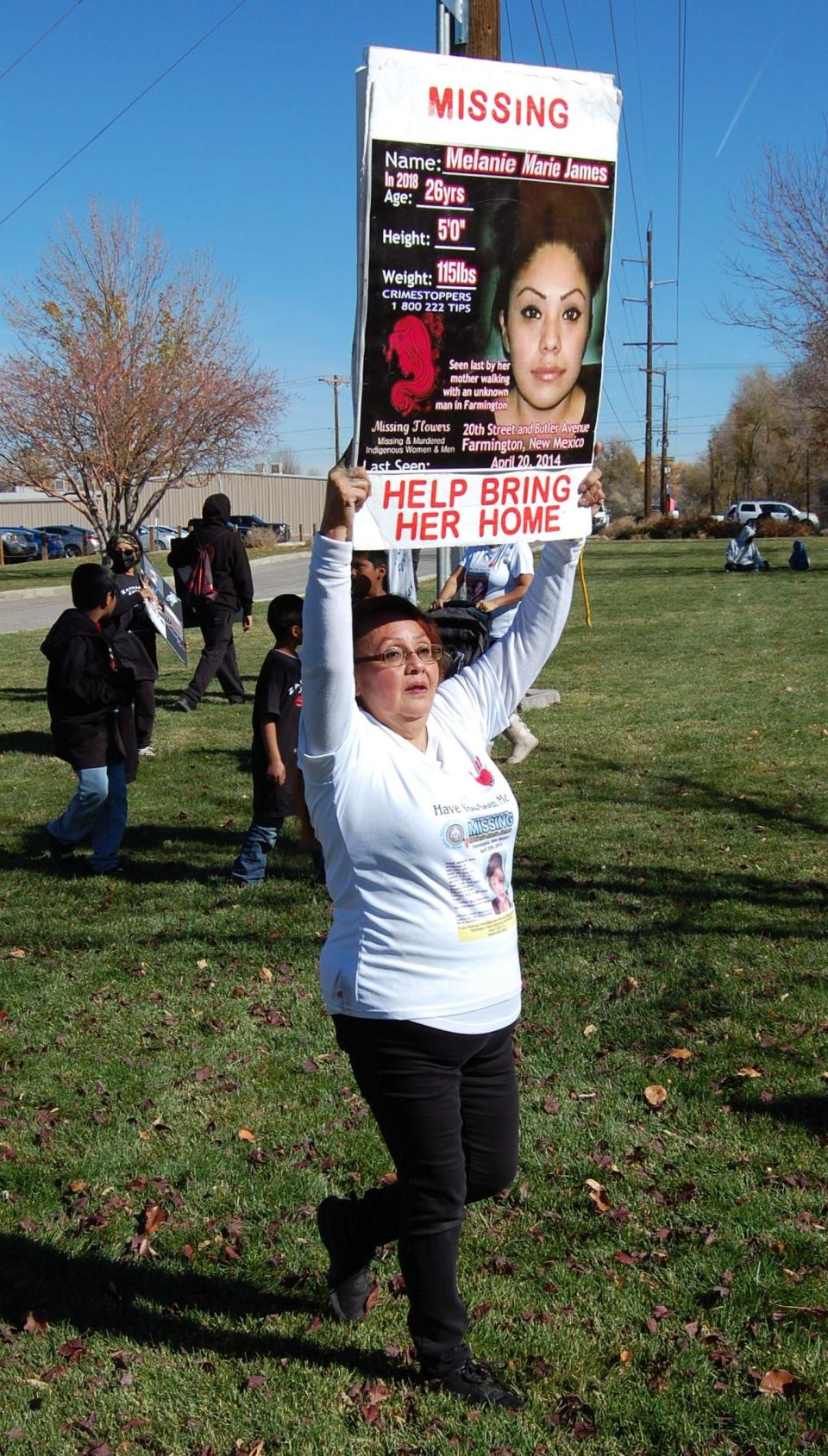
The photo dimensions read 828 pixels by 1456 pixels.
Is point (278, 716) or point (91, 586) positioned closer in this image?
point (278, 716)

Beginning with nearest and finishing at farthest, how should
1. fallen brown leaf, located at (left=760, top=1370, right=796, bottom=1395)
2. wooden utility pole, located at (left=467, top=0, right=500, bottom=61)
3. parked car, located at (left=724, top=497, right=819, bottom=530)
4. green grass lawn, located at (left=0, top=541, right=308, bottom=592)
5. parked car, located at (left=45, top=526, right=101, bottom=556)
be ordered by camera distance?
fallen brown leaf, located at (left=760, top=1370, right=796, bottom=1395)
wooden utility pole, located at (left=467, top=0, right=500, bottom=61)
green grass lawn, located at (left=0, top=541, right=308, bottom=592)
parked car, located at (left=45, top=526, right=101, bottom=556)
parked car, located at (left=724, top=497, right=819, bottom=530)

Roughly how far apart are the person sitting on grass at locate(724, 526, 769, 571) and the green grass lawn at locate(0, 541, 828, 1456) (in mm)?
24503

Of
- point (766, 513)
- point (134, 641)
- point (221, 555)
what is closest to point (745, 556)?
point (221, 555)

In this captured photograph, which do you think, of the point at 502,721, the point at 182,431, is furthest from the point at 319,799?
the point at 182,431

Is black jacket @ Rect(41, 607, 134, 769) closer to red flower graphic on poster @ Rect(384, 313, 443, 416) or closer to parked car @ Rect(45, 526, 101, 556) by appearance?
red flower graphic on poster @ Rect(384, 313, 443, 416)

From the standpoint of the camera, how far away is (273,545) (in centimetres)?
5572

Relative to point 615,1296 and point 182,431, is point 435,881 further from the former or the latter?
point 182,431

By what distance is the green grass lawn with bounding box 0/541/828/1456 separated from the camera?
326cm

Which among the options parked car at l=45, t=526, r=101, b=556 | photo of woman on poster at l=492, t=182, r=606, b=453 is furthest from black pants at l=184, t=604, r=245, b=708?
parked car at l=45, t=526, r=101, b=556

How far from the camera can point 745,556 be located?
3253cm

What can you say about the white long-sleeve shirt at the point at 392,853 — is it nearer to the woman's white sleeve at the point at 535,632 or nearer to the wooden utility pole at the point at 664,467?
the woman's white sleeve at the point at 535,632

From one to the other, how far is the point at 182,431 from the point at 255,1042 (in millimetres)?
34413

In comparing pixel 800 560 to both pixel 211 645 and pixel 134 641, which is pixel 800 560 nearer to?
pixel 211 645

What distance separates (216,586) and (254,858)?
20.7 feet
